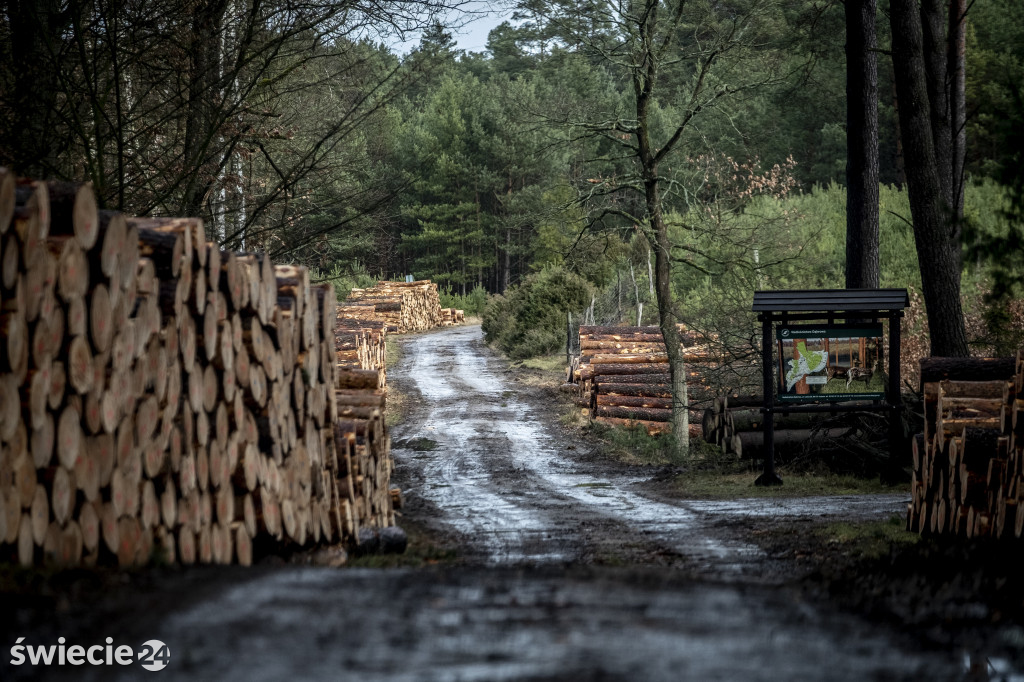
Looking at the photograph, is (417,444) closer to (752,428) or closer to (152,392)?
(752,428)

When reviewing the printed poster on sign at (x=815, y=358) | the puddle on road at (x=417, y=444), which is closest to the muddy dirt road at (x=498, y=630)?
the printed poster on sign at (x=815, y=358)

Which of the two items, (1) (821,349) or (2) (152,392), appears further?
(1) (821,349)

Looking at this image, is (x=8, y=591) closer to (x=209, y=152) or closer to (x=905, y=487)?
(x=209, y=152)

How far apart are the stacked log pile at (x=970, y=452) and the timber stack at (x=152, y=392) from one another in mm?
4685

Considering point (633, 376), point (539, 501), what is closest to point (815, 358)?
point (539, 501)

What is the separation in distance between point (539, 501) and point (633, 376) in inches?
345

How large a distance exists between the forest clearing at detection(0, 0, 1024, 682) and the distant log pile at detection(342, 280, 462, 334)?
17.6 meters

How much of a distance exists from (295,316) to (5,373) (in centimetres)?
271

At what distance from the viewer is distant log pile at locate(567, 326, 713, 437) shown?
19.1 meters

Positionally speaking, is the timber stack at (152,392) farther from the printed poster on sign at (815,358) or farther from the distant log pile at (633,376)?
the distant log pile at (633,376)

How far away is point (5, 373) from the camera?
12.6ft

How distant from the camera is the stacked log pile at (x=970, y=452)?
689cm

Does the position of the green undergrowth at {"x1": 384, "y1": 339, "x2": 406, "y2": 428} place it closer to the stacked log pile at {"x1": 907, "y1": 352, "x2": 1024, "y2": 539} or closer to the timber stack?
the stacked log pile at {"x1": 907, "y1": 352, "x2": 1024, "y2": 539}

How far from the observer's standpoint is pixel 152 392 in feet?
15.9
